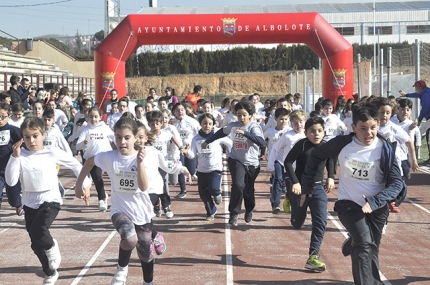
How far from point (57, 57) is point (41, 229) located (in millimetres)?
45836

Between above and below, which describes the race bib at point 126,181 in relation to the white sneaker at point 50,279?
above

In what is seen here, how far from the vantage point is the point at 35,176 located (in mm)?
7023

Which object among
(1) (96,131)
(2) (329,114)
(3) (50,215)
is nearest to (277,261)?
(3) (50,215)

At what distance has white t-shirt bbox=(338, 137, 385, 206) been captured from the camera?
605cm

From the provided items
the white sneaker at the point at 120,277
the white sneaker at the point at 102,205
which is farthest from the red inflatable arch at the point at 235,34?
the white sneaker at the point at 120,277

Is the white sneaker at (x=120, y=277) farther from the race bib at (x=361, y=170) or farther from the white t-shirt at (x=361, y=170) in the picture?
the race bib at (x=361, y=170)

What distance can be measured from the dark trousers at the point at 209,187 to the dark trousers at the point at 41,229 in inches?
161

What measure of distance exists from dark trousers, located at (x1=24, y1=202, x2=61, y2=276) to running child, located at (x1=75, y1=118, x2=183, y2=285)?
0.82 meters

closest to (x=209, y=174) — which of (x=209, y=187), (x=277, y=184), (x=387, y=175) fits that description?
(x=209, y=187)

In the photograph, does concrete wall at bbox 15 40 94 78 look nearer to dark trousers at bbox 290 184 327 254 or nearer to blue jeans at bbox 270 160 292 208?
blue jeans at bbox 270 160 292 208

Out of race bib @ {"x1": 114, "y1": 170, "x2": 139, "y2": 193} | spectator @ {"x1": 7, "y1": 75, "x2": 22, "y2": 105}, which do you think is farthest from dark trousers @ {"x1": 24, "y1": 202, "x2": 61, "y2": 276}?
spectator @ {"x1": 7, "y1": 75, "x2": 22, "y2": 105}

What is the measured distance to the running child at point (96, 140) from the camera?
38.5ft

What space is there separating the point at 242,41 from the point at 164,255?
46.2 ft

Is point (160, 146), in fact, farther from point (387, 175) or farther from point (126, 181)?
point (387, 175)
